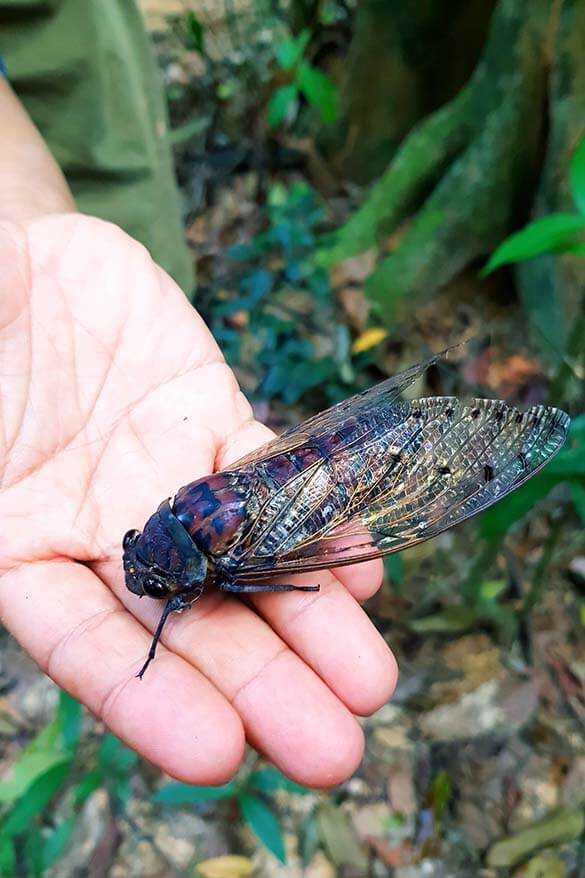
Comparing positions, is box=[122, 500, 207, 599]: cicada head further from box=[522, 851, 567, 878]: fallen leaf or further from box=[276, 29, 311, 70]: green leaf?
box=[276, 29, 311, 70]: green leaf

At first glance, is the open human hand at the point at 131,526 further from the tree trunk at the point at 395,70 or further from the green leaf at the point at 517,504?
the tree trunk at the point at 395,70

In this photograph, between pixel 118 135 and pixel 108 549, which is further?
pixel 118 135

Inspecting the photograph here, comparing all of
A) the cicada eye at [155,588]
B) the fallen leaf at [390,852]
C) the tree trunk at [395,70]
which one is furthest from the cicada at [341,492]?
the tree trunk at [395,70]

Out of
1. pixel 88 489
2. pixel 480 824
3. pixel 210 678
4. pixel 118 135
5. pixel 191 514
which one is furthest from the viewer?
pixel 118 135

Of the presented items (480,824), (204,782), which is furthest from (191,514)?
(480,824)

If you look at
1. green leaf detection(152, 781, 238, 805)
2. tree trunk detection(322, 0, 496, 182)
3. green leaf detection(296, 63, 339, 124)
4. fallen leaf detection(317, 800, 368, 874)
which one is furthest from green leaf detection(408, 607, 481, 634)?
tree trunk detection(322, 0, 496, 182)

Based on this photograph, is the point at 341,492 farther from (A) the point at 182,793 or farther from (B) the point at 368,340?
(B) the point at 368,340

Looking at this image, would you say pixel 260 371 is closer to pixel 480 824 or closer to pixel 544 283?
pixel 544 283
